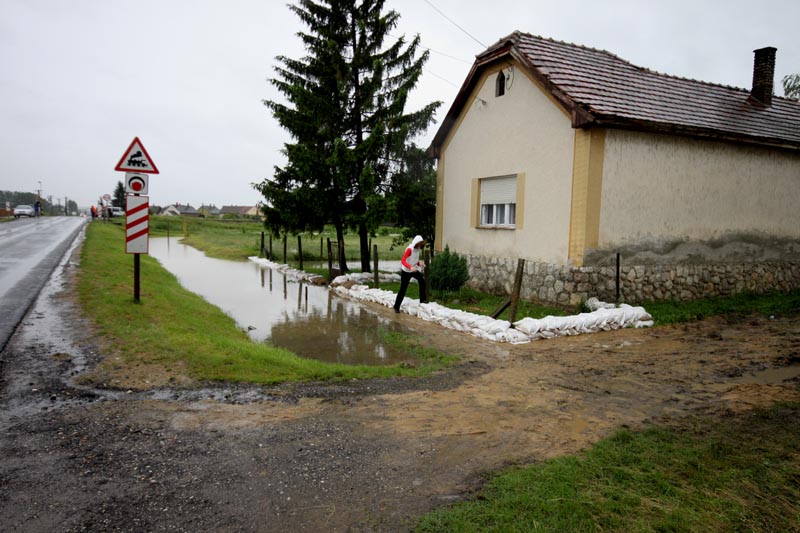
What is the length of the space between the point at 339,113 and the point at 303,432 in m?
14.5

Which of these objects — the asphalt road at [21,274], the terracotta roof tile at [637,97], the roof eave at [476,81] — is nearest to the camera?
the asphalt road at [21,274]

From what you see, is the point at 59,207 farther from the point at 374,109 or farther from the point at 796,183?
the point at 796,183

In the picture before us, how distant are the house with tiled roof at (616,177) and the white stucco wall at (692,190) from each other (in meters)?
0.04

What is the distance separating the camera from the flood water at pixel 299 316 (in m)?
8.82

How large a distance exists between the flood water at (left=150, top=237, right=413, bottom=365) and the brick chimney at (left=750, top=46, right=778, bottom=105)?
13398mm

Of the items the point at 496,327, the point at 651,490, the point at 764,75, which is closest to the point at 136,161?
the point at 496,327

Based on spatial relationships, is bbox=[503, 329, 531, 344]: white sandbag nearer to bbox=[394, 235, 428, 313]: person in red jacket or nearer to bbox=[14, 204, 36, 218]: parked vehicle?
bbox=[394, 235, 428, 313]: person in red jacket

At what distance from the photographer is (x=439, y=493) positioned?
11.3 ft

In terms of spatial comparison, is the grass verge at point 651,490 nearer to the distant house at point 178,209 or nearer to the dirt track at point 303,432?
the dirt track at point 303,432

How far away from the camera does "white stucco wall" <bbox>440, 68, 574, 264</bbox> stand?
11.5m

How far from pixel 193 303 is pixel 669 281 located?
11.3m

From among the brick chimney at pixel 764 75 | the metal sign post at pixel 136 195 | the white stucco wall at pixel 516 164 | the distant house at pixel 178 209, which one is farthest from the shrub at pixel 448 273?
the distant house at pixel 178 209

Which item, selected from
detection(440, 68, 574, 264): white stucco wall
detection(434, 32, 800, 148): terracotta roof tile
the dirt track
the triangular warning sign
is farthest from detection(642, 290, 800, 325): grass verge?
the triangular warning sign

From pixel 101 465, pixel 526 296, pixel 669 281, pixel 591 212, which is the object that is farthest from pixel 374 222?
pixel 101 465
